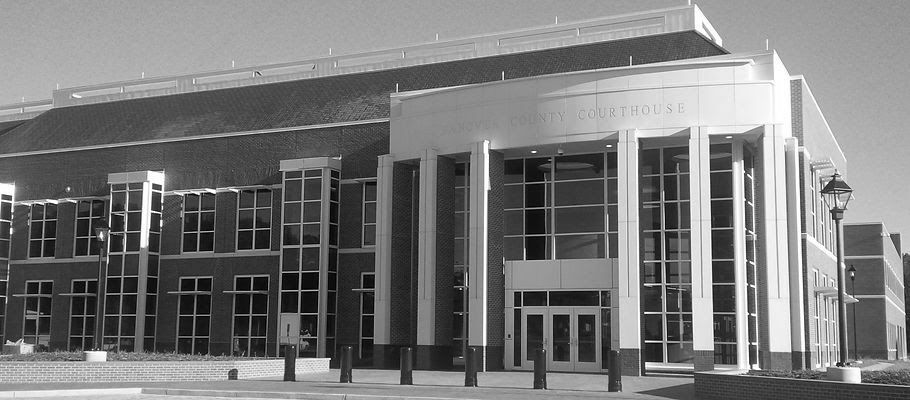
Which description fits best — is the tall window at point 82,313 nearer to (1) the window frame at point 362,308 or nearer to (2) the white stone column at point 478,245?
(1) the window frame at point 362,308

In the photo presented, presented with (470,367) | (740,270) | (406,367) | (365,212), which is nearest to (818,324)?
(740,270)

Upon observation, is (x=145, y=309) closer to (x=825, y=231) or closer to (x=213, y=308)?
(x=213, y=308)

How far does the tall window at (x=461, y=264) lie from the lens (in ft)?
128

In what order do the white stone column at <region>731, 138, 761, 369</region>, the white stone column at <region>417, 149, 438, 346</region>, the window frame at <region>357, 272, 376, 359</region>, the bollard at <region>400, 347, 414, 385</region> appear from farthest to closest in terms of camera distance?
the window frame at <region>357, 272, 376, 359</region>
the white stone column at <region>417, 149, 438, 346</region>
the white stone column at <region>731, 138, 761, 369</region>
the bollard at <region>400, 347, 414, 385</region>

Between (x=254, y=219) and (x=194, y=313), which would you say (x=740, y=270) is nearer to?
(x=254, y=219)

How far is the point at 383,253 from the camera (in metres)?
40.2

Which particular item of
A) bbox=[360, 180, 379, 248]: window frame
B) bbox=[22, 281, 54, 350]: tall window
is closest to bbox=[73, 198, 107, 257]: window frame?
bbox=[22, 281, 54, 350]: tall window

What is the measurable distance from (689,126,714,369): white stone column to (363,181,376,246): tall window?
15.5m

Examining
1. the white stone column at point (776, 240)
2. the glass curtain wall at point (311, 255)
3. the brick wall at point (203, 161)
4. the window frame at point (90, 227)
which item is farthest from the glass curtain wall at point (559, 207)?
the window frame at point (90, 227)

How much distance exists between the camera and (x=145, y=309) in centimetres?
4819

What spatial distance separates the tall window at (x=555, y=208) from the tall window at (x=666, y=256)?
1.70 metres

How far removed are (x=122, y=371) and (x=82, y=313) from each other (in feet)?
77.6

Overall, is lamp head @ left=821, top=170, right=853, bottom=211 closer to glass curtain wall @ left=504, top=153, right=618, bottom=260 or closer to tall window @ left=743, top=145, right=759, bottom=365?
tall window @ left=743, top=145, right=759, bottom=365

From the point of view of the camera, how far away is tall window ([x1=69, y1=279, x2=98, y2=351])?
4928 centimetres
